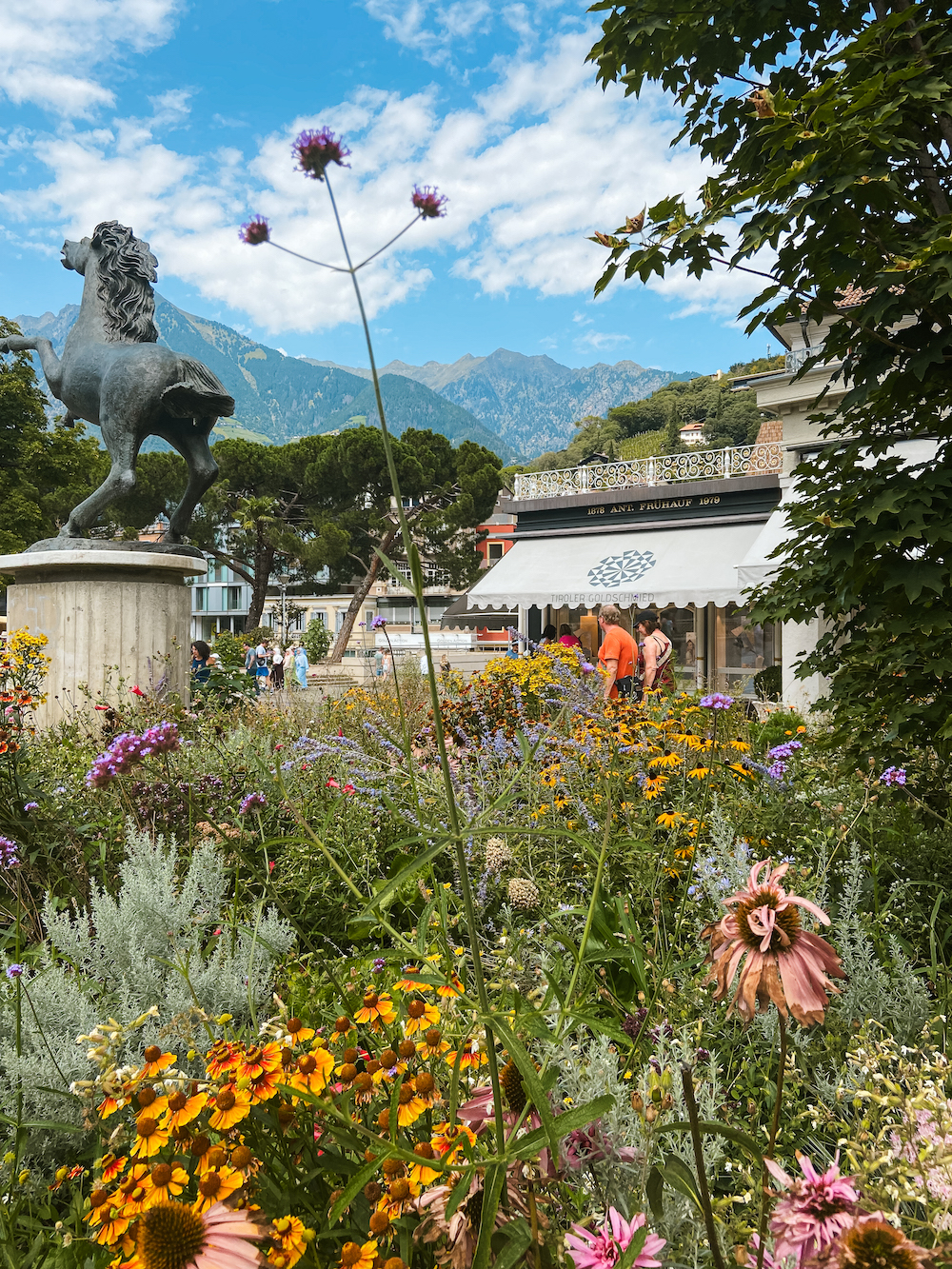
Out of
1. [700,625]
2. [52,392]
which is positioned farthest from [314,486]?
[52,392]

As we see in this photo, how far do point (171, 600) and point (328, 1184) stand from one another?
587 centimetres

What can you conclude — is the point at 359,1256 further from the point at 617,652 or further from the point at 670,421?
the point at 670,421

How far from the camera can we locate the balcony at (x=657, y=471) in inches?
623

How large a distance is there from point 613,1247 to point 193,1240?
15.6 inches

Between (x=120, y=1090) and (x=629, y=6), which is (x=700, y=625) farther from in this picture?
(x=120, y=1090)

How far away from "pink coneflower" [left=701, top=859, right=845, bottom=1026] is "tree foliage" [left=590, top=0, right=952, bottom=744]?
165 cm

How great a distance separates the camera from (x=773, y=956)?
2.37ft

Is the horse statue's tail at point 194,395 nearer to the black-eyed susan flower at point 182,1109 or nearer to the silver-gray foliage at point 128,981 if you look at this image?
the silver-gray foliage at point 128,981

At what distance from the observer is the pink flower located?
0.71 metres

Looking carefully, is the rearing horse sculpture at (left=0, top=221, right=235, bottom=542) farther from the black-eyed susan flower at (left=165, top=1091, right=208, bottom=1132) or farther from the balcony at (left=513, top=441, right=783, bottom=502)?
the balcony at (left=513, top=441, right=783, bottom=502)

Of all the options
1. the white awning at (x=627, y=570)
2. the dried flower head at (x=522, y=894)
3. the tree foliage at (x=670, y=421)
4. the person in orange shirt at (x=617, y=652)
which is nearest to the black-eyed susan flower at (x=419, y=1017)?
the dried flower head at (x=522, y=894)

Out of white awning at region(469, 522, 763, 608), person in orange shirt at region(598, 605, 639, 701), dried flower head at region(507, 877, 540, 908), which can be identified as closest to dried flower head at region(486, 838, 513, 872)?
dried flower head at region(507, 877, 540, 908)

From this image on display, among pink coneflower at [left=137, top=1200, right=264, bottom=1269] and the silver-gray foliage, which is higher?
pink coneflower at [left=137, top=1200, right=264, bottom=1269]

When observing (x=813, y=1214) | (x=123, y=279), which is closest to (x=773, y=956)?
(x=813, y=1214)
